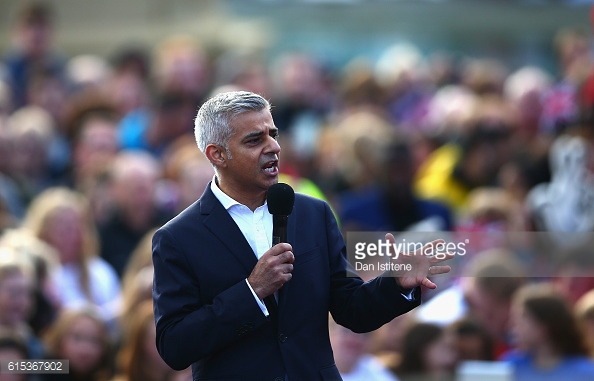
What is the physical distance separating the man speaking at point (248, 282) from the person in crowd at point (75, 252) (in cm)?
409

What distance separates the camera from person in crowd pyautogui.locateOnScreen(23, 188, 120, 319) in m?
8.23

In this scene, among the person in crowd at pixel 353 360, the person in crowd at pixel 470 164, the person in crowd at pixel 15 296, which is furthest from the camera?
the person in crowd at pixel 470 164

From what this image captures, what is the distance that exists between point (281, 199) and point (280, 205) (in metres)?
0.02

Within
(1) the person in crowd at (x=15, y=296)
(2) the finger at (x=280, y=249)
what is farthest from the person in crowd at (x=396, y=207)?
(2) the finger at (x=280, y=249)

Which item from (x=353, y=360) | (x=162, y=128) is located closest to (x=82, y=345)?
(x=353, y=360)

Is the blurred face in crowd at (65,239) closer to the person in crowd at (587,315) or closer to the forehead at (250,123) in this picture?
the person in crowd at (587,315)

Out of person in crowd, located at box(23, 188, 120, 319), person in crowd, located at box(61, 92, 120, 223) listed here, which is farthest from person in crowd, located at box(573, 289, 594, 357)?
person in crowd, located at box(61, 92, 120, 223)

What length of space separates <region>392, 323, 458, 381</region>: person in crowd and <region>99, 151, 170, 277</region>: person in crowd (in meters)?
3.13

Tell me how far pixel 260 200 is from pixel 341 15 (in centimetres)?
1257

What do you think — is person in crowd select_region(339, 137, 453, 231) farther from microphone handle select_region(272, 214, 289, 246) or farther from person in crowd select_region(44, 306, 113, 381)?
microphone handle select_region(272, 214, 289, 246)

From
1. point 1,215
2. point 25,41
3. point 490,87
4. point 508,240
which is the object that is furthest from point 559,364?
point 25,41

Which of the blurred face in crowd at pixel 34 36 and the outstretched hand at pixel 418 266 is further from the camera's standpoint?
the blurred face in crowd at pixel 34 36

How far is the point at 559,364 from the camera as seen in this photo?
626 centimetres

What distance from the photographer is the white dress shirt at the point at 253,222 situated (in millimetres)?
4238
